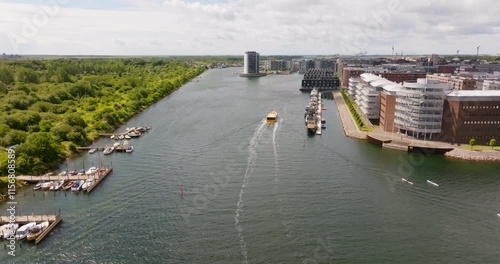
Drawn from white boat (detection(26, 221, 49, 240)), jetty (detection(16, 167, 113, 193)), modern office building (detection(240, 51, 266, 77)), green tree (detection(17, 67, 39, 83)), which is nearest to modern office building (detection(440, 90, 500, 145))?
jetty (detection(16, 167, 113, 193))

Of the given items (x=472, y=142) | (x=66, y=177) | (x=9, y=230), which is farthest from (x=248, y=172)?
(x=472, y=142)

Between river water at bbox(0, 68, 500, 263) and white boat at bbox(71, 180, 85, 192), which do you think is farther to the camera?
white boat at bbox(71, 180, 85, 192)

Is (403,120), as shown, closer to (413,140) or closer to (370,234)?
(413,140)

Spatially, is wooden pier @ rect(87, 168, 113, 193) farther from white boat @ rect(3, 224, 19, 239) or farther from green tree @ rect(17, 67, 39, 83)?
green tree @ rect(17, 67, 39, 83)

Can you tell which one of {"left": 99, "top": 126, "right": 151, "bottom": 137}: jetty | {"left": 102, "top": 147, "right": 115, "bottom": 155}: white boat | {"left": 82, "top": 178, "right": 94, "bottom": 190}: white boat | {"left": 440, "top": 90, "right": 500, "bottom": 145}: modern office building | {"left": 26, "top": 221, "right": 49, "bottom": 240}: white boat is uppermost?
{"left": 440, "top": 90, "right": 500, "bottom": 145}: modern office building

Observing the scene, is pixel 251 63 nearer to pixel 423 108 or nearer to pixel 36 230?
pixel 423 108

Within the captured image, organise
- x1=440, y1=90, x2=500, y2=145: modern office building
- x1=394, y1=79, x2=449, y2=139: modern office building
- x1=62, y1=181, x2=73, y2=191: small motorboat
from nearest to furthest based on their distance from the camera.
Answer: x1=62, y1=181, x2=73, y2=191: small motorboat, x1=440, y1=90, x2=500, y2=145: modern office building, x1=394, y1=79, x2=449, y2=139: modern office building
